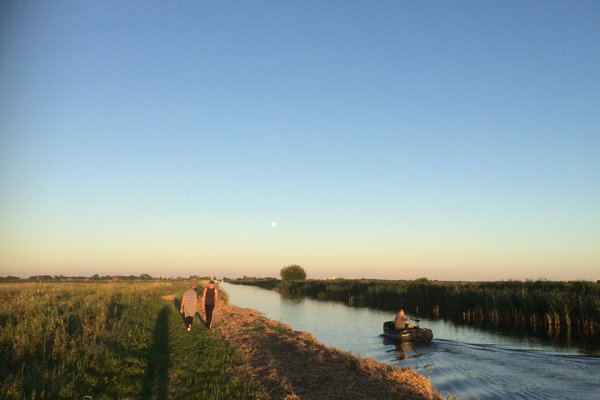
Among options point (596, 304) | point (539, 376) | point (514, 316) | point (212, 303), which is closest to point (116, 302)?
point (212, 303)

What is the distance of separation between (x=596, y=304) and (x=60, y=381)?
29389 mm

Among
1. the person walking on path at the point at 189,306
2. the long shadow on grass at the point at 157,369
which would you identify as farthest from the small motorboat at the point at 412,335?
the long shadow on grass at the point at 157,369

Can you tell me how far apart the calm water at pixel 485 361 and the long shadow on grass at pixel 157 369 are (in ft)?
22.4

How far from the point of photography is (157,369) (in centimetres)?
1171

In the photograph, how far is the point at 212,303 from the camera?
1948 centimetres

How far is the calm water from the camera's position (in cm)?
1464

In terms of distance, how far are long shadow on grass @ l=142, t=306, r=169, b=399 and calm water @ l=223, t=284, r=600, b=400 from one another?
6842 mm

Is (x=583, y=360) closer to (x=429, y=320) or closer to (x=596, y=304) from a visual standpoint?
(x=596, y=304)

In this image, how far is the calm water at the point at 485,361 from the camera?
14637 mm

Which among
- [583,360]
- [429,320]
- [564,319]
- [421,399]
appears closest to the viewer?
[421,399]

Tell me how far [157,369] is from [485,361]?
1479cm

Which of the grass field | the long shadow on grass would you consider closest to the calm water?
the grass field

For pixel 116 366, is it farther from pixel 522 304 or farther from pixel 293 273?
pixel 293 273

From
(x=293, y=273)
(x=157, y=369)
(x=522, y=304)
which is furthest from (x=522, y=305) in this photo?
(x=293, y=273)
